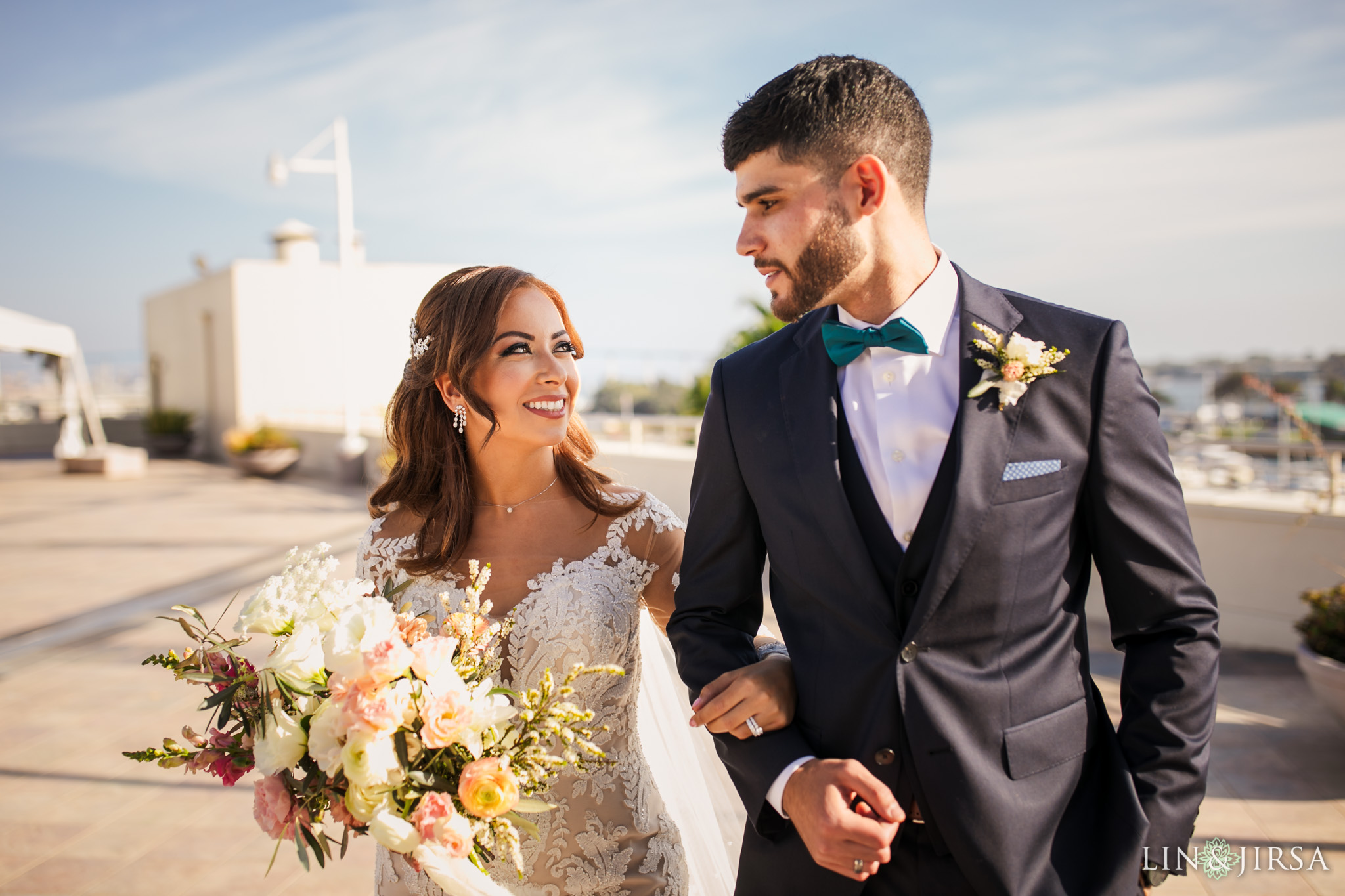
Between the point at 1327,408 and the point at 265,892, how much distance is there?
2070 centimetres

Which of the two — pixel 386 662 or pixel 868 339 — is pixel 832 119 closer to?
pixel 868 339

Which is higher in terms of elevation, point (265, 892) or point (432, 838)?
point (432, 838)

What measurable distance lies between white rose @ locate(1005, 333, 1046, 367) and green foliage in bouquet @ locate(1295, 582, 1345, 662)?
3.61 m

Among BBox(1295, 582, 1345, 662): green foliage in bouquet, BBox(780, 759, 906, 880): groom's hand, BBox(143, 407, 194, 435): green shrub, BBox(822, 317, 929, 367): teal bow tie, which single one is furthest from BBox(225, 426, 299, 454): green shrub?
BBox(780, 759, 906, 880): groom's hand

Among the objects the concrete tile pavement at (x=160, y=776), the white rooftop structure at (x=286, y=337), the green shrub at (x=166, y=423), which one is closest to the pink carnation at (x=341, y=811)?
the concrete tile pavement at (x=160, y=776)

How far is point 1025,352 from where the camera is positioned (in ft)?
4.86

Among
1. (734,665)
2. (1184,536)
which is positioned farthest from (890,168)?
(734,665)

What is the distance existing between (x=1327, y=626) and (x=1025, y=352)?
12.0 ft

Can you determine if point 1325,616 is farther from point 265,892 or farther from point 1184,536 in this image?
point 265,892

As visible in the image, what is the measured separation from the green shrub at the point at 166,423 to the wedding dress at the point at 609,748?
25239 millimetres

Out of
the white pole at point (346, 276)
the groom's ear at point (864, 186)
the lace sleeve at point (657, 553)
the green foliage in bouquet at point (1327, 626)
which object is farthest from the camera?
the white pole at point (346, 276)

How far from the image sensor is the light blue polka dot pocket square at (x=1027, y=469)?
4.83 ft

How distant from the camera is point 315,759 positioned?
56.1 inches

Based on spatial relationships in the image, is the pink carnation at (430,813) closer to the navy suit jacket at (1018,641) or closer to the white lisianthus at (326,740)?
the white lisianthus at (326,740)
